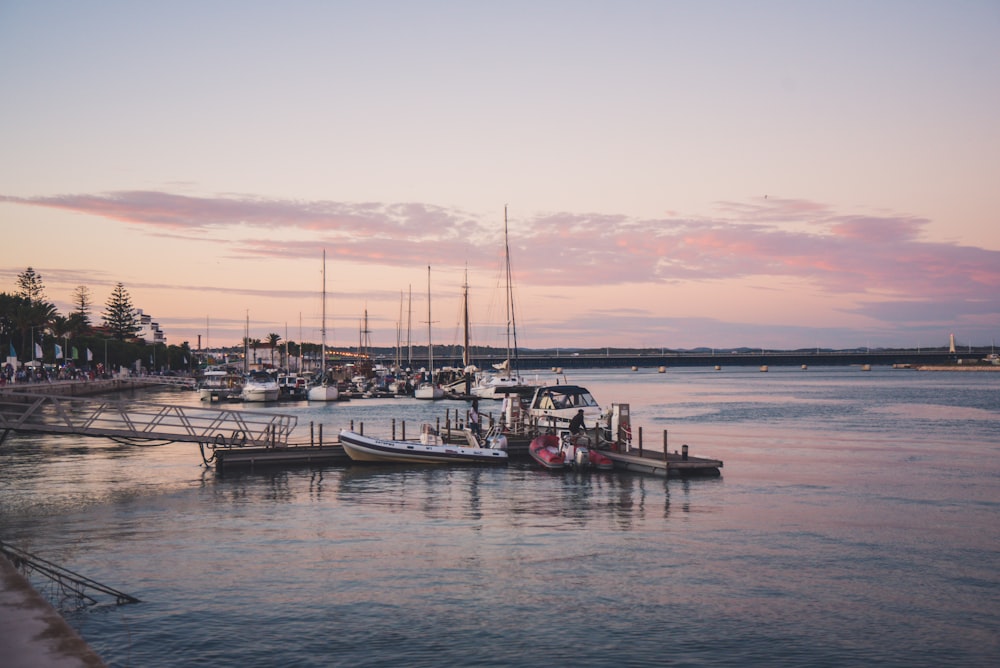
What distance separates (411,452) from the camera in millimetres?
42344

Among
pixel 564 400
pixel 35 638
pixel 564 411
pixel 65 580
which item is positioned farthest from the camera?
pixel 564 400

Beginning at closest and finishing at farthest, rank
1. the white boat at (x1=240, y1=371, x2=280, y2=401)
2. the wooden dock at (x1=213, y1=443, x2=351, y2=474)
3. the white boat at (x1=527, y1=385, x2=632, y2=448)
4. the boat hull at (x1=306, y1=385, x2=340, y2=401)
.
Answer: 1. the wooden dock at (x1=213, y1=443, x2=351, y2=474)
2. the white boat at (x1=527, y1=385, x2=632, y2=448)
3. the white boat at (x1=240, y1=371, x2=280, y2=401)
4. the boat hull at (x1=306, y1=385, x2=340, y2=401)

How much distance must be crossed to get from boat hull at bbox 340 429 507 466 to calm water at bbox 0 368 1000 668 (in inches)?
30.4

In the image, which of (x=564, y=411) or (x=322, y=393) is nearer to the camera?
(x=564, y=411)

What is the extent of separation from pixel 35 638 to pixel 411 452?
1185 inches

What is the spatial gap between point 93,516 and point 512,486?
15792 mm

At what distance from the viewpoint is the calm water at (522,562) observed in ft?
53.9

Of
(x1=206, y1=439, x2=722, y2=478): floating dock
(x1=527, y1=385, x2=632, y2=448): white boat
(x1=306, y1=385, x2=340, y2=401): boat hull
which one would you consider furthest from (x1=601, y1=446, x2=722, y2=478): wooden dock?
(x1=306, y1=385, x2=340, y2=401): boat hull

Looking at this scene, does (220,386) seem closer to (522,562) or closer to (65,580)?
(65,580)

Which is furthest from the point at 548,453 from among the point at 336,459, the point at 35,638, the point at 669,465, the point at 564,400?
the point at 35,638

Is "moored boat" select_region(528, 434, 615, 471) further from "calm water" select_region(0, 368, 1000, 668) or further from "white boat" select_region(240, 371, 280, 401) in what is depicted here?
"white boat" select_region(240, 371, 280, 401)

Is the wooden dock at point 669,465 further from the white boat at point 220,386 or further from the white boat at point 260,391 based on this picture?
the white boat at point 220,386

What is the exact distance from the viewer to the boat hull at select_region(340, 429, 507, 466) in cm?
4188

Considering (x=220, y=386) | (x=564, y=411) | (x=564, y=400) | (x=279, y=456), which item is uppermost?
(x=564, y=400)
